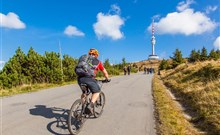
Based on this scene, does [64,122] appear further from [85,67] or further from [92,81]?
[85,67]

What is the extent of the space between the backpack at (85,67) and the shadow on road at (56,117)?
149 cm

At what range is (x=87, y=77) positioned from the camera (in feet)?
18.7

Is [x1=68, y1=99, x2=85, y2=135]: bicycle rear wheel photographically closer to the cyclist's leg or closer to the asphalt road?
the asphalt road

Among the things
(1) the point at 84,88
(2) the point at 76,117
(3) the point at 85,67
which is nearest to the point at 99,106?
(1) the point at 84,88

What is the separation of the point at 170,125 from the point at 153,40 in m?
155

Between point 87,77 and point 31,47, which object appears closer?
point 87,77

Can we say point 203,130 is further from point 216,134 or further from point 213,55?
point 213,55

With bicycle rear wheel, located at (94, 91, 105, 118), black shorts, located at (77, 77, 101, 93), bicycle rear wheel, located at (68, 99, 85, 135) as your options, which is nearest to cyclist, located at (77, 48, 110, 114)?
black shorts, located at (77, 77, 101, 93)

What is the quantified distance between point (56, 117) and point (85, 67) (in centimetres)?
223

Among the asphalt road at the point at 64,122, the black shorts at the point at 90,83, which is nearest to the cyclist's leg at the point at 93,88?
the black shorts at the point at 90,83

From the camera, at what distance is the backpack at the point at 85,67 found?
5605 mm

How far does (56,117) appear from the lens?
674 centimetres

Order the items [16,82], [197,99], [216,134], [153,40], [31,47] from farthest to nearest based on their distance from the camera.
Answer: [153,40] < [31,47] < [16,82] < [197,99] < [216,134]

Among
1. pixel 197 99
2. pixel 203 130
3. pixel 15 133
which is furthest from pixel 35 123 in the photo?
pixel 197 99
